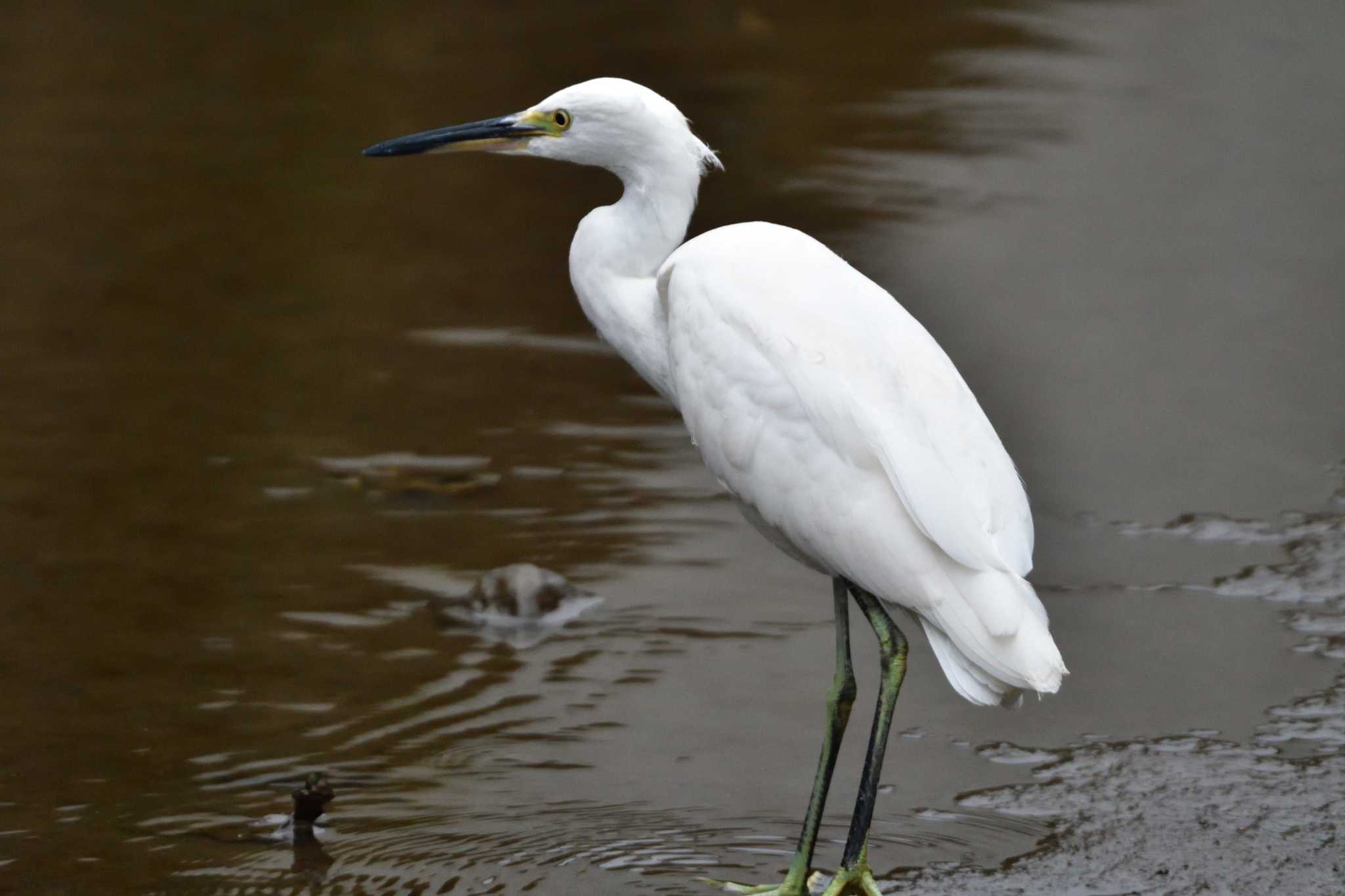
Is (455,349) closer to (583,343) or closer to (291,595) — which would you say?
(583,343)

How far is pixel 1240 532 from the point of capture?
17.9 ft

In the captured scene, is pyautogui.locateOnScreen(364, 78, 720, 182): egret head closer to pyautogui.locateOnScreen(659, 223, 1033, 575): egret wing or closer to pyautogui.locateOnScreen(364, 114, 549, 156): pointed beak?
pyautogui.locateOnScreen(364, 114, 549, 156): pointed beak

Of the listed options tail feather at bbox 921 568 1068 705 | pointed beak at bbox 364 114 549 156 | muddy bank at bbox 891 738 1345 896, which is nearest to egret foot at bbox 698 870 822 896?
muddy bank at bbox 891 738 1345 896

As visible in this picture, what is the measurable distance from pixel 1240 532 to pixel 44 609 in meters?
3.29

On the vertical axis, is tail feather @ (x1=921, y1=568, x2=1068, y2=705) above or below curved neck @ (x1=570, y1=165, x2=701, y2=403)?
below

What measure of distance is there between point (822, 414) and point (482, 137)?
107 cm

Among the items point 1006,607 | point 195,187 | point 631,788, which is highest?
point 195,187

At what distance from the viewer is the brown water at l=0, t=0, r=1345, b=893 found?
4.23 meters

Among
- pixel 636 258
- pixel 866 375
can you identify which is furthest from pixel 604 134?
pixel 866 375

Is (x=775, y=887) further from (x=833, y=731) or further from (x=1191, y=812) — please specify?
(x=1191, y=812)

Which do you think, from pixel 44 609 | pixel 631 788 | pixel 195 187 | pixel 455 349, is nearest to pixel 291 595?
pixel 44 609

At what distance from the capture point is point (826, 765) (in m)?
3.83

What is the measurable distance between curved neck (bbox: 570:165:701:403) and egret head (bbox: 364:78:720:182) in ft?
0.10

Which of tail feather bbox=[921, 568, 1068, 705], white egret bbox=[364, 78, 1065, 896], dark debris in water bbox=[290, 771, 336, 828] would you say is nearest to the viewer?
tail feather bbox=[921, 568, 1068, 705]
